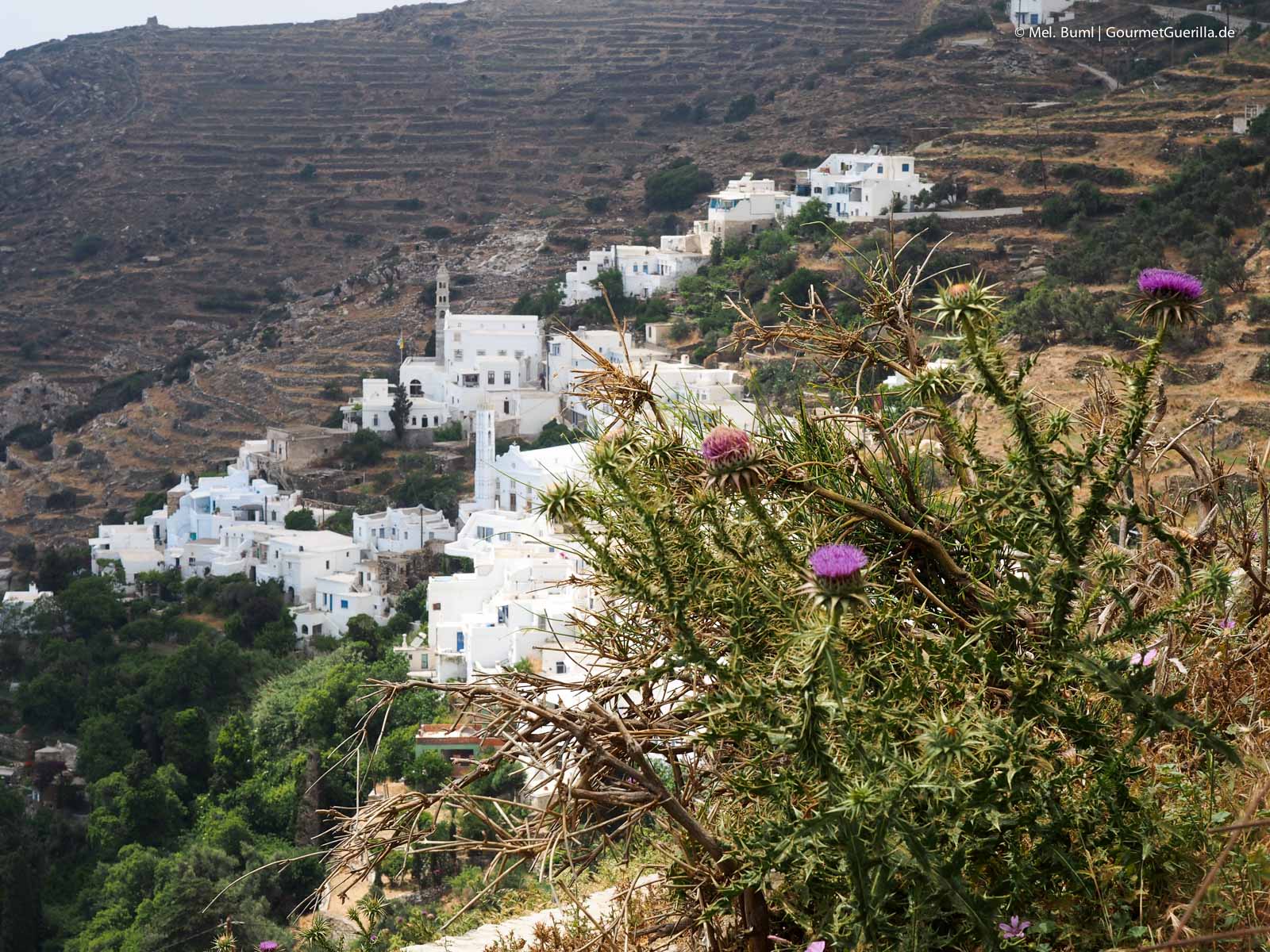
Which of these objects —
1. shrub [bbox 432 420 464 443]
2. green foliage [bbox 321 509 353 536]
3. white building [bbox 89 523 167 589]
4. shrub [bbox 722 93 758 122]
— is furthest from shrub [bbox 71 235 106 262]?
green foliage [bbox 321 509 353 536]

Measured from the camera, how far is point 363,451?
102 feet

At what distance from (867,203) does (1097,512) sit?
102 ft

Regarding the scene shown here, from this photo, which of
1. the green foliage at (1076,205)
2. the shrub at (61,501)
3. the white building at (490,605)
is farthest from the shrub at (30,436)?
the green foliage at (1076,205)

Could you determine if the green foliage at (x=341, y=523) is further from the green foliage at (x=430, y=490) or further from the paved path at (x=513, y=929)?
the paved path at (x=513, y=929)

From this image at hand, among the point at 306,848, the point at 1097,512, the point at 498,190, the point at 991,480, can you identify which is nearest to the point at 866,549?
the point at 991,480

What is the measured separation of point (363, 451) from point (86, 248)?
91.6 feet

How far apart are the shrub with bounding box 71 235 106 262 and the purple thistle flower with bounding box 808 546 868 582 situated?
5641 centimetres

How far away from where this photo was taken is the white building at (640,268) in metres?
33.3

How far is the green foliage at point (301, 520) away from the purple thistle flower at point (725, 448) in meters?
26.2

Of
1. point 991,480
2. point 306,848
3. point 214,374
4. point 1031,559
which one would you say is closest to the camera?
point 1031,559

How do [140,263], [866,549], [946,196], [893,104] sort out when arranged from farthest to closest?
[140,263]
[893,104]
[946,196]
[866,549]

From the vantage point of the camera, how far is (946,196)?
31219 mm

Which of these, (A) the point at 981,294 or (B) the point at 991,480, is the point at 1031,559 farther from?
(A) the point at 981,294

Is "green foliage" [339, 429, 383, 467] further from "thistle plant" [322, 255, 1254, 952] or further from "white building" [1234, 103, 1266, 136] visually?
"thistle plant" [322, 255, 1254, 952]
